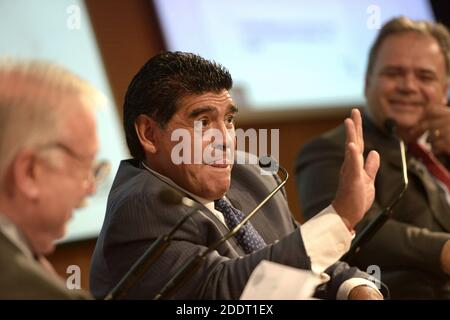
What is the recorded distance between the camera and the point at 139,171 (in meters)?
2.15

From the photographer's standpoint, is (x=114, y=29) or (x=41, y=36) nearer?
(x=41, y=36)

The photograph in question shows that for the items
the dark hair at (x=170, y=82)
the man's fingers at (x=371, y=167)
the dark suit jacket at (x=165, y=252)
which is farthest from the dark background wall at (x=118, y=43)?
the man's fingers at (x=371, y=167)

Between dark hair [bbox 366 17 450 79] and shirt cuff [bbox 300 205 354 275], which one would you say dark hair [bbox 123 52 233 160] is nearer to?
shirt cuff [bbox 300 205 354 275]

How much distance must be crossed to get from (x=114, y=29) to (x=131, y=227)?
7.69ft

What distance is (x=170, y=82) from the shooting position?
6.75 feet

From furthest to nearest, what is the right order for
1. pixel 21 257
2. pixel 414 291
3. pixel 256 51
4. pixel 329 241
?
pixel 256 51 < pixel 414 291 < pixel 329 241 < pixel 21 257

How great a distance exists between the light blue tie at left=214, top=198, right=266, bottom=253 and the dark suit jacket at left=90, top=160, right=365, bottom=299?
0.03m

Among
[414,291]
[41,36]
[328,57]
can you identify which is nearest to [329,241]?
[414,291]

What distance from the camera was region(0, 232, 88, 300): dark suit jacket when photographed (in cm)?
145

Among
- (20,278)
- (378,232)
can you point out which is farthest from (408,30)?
(20,278)

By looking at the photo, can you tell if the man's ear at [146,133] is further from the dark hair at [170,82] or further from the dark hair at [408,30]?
the dark hair at [408,30]

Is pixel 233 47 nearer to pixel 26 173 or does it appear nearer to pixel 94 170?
pixel 94 170

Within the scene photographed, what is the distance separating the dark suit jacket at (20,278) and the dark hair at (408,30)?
2164mm

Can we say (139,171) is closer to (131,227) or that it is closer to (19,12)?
(131,227)
